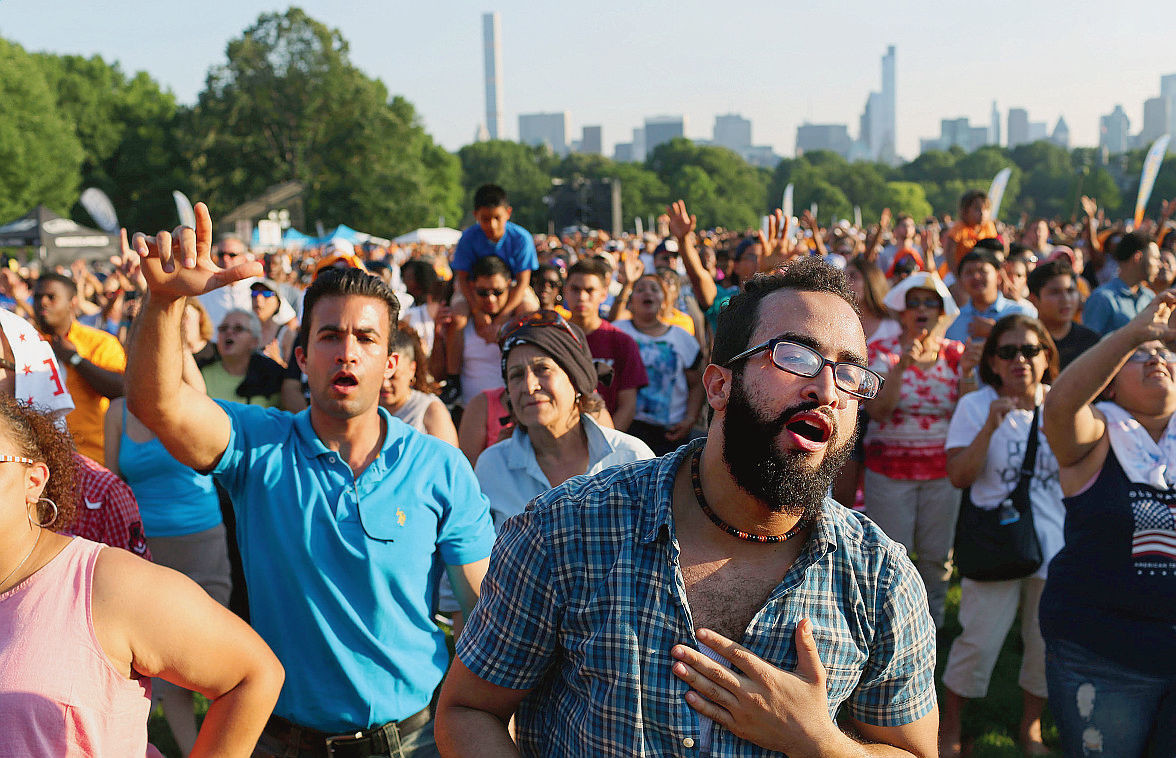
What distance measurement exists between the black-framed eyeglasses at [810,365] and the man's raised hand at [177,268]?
1251 mm

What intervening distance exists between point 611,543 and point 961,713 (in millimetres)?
3730

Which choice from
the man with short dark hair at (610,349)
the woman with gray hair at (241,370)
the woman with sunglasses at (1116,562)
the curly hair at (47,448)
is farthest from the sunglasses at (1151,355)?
the woman with gray hair at (241,370)

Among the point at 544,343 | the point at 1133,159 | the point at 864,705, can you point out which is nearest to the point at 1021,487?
the point at 544,343

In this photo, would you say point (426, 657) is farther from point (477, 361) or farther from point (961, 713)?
point (477, 361)

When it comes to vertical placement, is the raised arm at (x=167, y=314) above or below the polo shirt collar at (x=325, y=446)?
above

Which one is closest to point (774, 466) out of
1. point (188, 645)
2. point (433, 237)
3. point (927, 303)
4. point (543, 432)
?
point (188, 645)

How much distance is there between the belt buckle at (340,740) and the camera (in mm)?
2729

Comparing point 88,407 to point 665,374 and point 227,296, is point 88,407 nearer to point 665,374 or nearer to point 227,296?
point 227,296

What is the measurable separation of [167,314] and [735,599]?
153cm

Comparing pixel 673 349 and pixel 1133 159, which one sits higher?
pixel 1133 159

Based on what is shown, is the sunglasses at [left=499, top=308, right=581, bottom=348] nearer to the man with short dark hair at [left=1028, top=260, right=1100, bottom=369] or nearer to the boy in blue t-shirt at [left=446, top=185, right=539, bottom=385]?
the boy in blue t-shirt at [left=446, top=185, right=539, bottom=385]

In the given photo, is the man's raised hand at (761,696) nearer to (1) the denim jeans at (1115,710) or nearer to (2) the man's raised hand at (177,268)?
(2) the man's raised hand at (177,268)

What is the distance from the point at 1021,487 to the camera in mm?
4438

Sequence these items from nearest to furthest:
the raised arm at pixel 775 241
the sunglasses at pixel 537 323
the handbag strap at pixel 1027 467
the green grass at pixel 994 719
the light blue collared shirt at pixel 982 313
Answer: the sunglasses at pixel 537 323, the handbag strap at pixel 1027 467, the green grass at pixel 994 719, the raised arm at pixel 775 241, the light blue collared shirt at pixel 982 313
